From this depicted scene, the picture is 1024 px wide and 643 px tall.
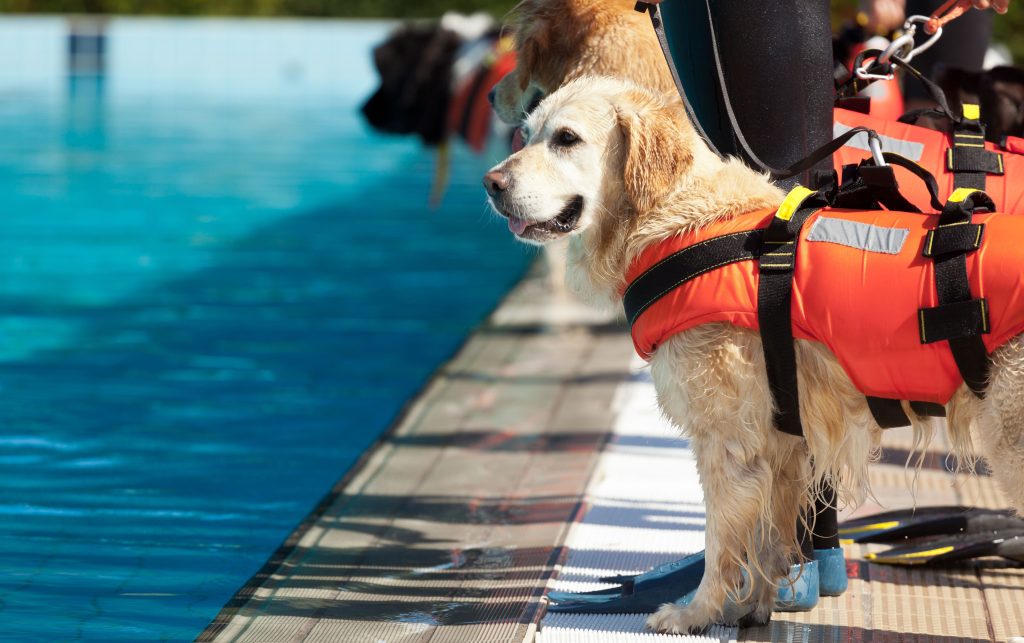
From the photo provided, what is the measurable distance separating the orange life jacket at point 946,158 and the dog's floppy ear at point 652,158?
635 mm

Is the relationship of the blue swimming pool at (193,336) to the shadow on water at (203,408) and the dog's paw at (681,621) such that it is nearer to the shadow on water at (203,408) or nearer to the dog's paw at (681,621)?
the shadow on water at (203,408)

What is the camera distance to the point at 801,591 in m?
2.96

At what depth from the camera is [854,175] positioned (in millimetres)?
2789

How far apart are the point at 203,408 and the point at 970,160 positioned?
3.44 meters

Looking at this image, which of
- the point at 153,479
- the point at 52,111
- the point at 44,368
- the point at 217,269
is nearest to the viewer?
the point at 153,479

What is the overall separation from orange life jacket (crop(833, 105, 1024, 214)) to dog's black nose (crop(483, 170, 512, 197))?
37.9 inches

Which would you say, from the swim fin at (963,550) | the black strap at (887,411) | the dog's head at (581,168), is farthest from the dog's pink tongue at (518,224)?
the swim fin at (963,550)

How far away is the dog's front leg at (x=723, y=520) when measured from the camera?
8.89 feet

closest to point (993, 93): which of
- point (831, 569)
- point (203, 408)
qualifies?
point (831, 569)

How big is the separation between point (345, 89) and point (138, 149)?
7774 mm

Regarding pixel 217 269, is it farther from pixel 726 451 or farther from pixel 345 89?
pixel 345 89

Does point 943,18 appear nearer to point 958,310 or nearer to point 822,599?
point 958,310

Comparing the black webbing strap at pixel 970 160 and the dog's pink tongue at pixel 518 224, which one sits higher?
the black webbing strap at pixel 970 160

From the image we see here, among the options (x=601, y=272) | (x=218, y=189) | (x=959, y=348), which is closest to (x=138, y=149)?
(x=218, y=189)
